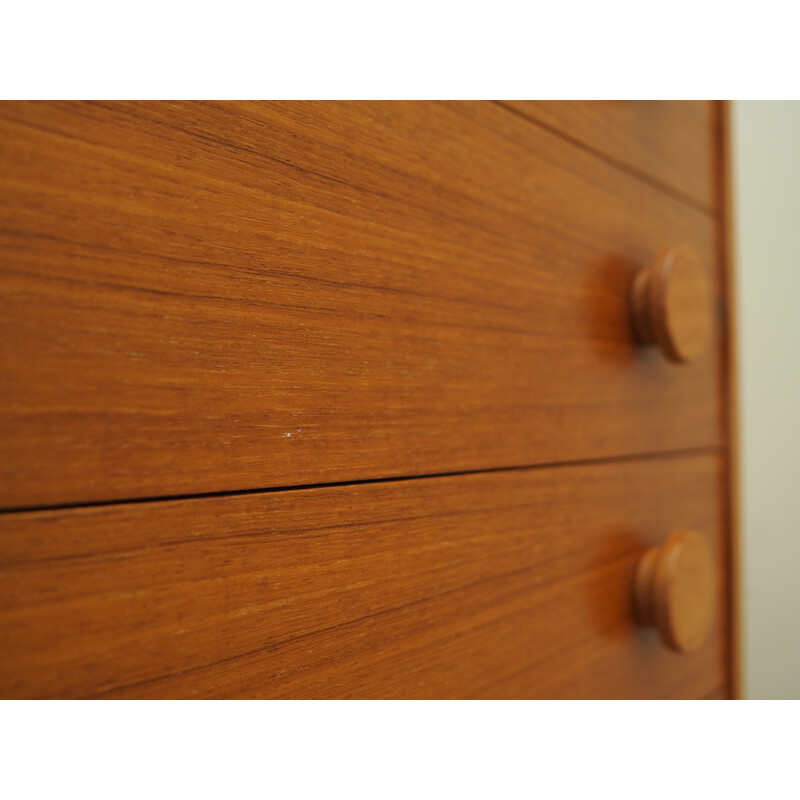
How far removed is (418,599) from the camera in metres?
0.29

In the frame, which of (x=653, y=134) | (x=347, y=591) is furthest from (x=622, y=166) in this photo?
(x=347, y=591)

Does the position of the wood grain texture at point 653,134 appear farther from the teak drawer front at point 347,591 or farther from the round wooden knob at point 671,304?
the teak drawer front at point 347,591

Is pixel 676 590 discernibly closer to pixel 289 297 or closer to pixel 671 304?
pixel 671 304

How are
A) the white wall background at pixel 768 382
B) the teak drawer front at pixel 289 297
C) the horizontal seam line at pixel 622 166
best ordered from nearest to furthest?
the teak drawer front at pixel 289 297 < the horizontal seam line at pixel 622 166 < the white wall background at pixel 768 382

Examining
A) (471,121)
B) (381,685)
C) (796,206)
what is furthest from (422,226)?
(796,206)

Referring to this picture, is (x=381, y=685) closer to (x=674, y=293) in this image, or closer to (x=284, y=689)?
(x=284, y=689)

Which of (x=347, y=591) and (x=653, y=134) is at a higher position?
(x=653, y=134)

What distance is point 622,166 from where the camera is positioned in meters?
0.43

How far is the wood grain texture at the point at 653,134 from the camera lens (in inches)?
15.0

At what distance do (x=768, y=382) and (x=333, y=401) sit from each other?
37 cm

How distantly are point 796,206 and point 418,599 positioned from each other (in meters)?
0.38

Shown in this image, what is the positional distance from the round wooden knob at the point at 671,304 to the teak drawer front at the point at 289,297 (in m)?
0.03

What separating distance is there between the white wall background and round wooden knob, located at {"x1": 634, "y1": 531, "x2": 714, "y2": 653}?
0.29 feet

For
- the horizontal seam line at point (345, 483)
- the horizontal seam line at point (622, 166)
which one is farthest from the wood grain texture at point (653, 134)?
the horizontal seam line at point (345, 483)
